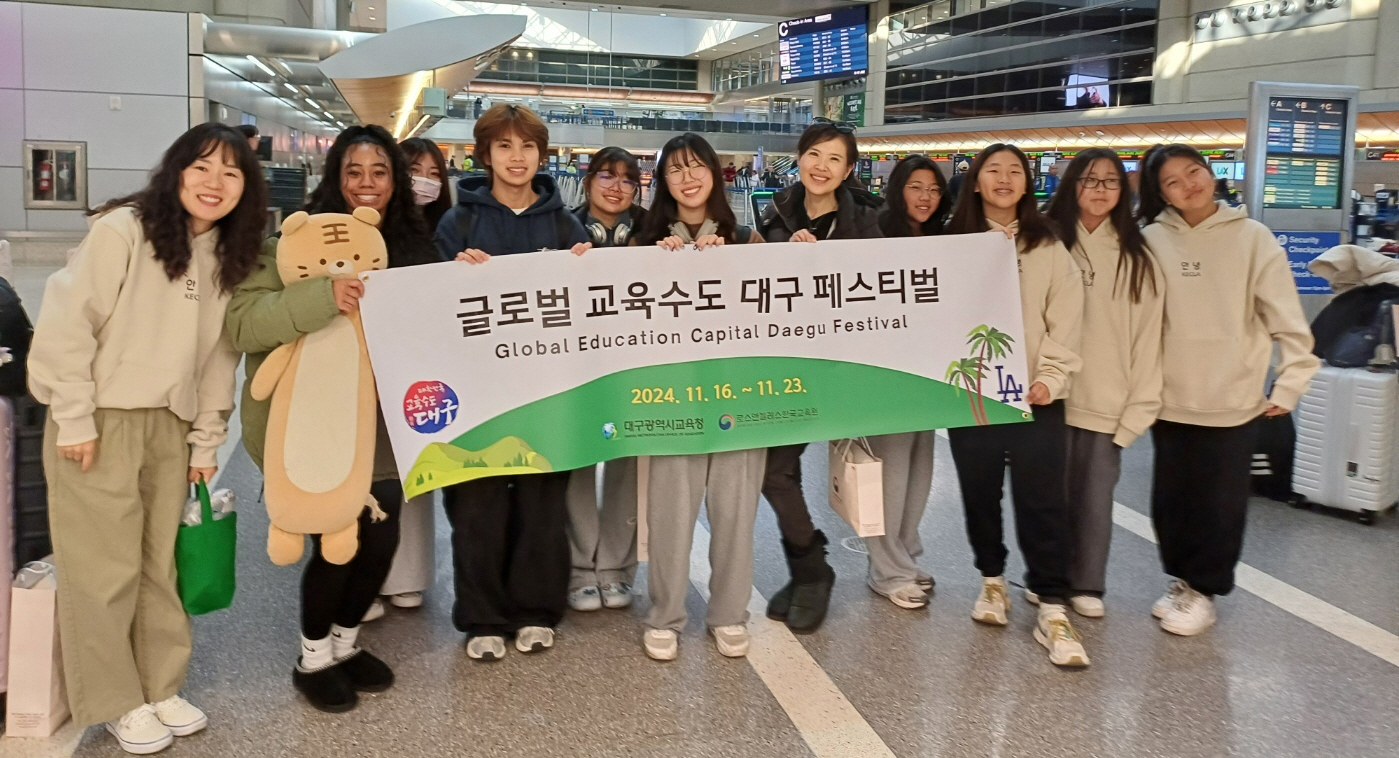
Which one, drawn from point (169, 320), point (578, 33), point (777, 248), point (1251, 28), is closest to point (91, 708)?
point (169, 320)

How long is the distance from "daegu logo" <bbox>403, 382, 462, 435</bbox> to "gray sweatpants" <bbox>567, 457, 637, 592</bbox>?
0.63 metres

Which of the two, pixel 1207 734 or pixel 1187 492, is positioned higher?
pixel 1187 492

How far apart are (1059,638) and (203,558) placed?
232 centimetres

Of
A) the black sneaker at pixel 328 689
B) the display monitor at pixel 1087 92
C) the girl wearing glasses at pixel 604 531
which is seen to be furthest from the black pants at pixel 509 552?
the display monitor at pixel 1087 92

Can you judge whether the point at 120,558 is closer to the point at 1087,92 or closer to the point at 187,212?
the point at 187,212

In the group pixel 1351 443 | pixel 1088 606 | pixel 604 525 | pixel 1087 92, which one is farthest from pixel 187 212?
pixel 1087 92

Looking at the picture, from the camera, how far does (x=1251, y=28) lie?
1825 centimetres

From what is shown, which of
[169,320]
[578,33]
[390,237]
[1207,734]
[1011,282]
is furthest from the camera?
[578,33]

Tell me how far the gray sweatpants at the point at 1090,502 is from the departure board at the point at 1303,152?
11.3 ft

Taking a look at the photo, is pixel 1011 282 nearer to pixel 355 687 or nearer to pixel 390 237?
pixel 390 237

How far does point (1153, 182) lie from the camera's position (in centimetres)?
313

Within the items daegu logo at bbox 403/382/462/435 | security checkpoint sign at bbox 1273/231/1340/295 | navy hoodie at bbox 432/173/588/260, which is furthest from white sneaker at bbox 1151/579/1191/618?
security checkpoint sign at bbox 1273/231/1340/295

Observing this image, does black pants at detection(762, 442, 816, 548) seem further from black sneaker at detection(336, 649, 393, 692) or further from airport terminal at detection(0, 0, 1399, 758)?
black sneaker at detection(336, 649, 393, 692)

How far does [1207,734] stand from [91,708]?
2684 millimetres
